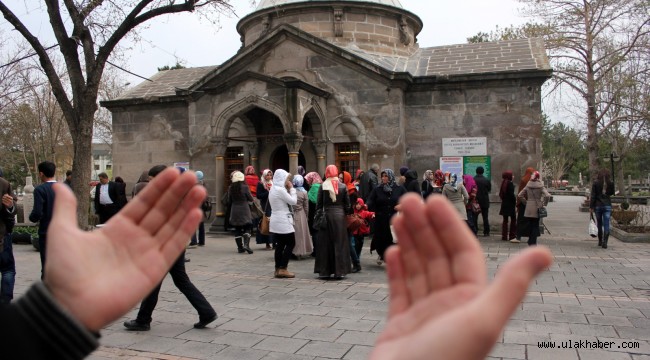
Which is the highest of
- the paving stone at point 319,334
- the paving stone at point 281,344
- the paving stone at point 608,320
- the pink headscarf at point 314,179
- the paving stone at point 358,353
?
the pink headscarf at point 314,179

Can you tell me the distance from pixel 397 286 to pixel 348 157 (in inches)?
590

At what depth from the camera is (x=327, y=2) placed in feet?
60.0

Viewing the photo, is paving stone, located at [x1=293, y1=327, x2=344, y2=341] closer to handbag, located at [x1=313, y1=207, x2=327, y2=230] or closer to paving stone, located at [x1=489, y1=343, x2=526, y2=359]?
paving stone, located at [x1=489, y1=343, x2=526, y2=359]

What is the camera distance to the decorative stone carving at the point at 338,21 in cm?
1822

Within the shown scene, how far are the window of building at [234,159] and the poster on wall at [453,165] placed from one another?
684 cm

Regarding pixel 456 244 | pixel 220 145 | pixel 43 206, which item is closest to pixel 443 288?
pixel 456 244

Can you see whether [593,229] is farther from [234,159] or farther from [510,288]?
[510,288]

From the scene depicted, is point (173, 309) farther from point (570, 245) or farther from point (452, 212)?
point (570, 245)

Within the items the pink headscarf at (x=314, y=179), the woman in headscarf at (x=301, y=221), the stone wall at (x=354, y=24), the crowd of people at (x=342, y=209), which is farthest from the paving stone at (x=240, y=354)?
the stone wall at (x=354, y=24)

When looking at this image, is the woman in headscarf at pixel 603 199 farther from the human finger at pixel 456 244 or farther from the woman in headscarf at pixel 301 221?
the human finger at pixel 456 244

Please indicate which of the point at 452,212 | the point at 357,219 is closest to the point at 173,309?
the point at 357,219

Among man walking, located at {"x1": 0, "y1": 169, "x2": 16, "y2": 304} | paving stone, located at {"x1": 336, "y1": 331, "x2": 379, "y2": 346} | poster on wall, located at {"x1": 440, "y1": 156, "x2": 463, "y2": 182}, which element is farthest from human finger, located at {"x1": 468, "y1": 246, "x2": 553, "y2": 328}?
poster on wall, located at {"x1": 440, "y1": 156, "x2": 463, "y2": 182}

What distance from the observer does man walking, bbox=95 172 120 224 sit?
12.3 metres

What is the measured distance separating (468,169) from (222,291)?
9.68 metres
